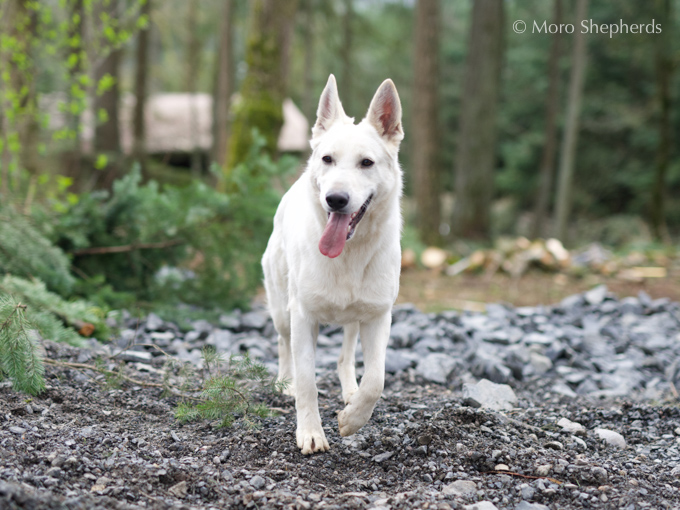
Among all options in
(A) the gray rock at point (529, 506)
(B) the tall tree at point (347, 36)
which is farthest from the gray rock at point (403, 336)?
(B) the tall tree at point (347, 36)

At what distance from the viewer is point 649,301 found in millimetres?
7648

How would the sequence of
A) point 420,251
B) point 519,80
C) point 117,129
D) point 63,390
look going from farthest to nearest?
point 519,80 → point 117,129 → point 420,251 → point 63,390

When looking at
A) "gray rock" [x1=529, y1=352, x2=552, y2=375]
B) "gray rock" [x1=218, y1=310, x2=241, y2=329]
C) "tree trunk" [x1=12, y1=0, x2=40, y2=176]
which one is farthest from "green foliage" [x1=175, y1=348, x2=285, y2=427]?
"tree trunk" [x1=12, y1=0, x2=40, y2=176]

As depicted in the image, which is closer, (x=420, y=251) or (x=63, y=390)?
(x=63, y=390)

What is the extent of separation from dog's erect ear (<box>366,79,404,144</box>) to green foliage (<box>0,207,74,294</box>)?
3.48m

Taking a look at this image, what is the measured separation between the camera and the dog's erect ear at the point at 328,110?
3.73 meters

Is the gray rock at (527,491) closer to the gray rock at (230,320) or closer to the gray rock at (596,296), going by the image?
the gray rock at (230,320)

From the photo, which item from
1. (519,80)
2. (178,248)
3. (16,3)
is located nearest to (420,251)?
(178,248)

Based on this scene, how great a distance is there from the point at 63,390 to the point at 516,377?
361 cm

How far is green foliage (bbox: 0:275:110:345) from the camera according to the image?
437 cm

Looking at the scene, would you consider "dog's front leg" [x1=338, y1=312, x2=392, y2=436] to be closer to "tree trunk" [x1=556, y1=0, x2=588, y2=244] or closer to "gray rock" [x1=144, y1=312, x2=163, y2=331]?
"gray rock" [x1=144, y1=312, x2=163, y2=331]

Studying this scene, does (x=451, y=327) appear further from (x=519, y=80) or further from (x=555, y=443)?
(x=519, y=80)

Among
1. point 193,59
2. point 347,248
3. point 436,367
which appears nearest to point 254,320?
point 436,367

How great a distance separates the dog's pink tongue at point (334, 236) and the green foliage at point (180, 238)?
3263 millimetres
